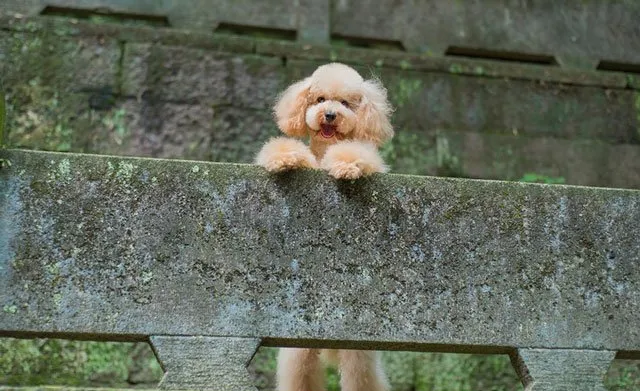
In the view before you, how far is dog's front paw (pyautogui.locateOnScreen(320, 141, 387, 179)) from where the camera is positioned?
11.7 feet

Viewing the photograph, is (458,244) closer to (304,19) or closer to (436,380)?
(436,380)

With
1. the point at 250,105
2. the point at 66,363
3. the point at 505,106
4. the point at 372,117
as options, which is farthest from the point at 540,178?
the point at 66,363

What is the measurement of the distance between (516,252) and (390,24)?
3.15 m

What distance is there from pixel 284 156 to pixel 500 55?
3.36 metres

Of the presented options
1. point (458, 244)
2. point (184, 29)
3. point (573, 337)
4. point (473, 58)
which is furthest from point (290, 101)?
point (473, 58)

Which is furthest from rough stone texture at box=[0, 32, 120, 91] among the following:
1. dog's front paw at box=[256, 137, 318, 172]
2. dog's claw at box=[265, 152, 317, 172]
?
dog's claw at box=[265, 152, 317, 172]

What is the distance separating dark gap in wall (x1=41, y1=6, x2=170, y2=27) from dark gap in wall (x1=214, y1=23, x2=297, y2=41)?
411 mm

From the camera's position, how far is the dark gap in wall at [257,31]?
6270 mm

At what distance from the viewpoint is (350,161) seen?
3609 millimetres

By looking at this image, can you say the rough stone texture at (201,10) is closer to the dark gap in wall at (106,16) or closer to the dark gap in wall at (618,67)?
the dark gap in wall at (106,16)

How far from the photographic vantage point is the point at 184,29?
6137 mm

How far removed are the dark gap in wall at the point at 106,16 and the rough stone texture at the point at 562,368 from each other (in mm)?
3736

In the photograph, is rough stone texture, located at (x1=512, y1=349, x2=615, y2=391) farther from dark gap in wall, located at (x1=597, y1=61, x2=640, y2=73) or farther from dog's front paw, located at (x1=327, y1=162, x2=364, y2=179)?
dark gap in wall, located at (x1=597, y1=61, x2=640, y2=73)

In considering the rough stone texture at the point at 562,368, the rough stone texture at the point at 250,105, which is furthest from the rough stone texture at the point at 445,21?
the rough stone texture at the point at 562,368
